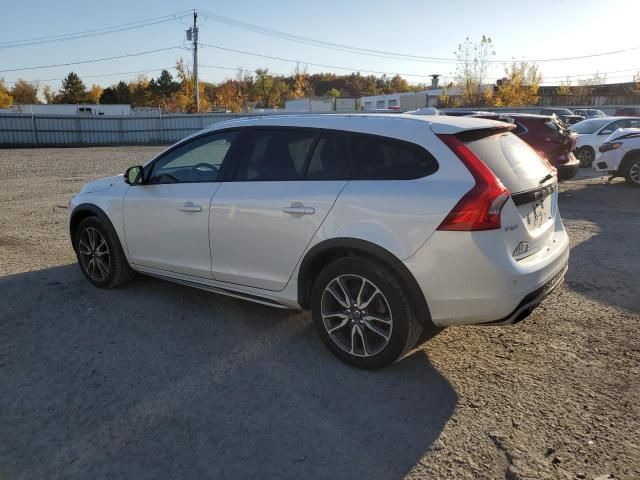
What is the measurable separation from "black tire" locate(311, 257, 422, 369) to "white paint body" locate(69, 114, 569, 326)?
17 cm

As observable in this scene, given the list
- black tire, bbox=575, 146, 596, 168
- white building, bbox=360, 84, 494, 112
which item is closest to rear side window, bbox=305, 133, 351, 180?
black tire, bbox=575, 146, 596, 168

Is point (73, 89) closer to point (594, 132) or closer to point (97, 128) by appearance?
point (97, 128)

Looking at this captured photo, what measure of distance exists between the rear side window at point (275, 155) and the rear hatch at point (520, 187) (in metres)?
1.16

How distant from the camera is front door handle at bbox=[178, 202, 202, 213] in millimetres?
4498

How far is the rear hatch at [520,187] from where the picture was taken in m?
3.46

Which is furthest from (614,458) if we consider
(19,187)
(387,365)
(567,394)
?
(19,187)

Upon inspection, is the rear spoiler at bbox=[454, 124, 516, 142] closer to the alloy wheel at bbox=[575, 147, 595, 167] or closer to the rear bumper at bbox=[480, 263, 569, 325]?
the rear bumper at bbox=[480, 263, 569, 325]

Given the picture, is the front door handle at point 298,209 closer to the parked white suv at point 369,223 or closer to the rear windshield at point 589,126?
the parked white suv at point 369,223

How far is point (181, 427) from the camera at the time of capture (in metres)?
3.12

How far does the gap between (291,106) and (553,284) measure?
71.6 metres

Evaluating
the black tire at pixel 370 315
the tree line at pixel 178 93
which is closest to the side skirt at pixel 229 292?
the black tire at pixel 370 315

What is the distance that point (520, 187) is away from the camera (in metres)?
3.61

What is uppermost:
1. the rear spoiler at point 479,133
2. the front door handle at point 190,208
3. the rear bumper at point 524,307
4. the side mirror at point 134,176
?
the rear spoiler at point 479,133

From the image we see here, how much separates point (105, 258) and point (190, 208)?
1425 mm
